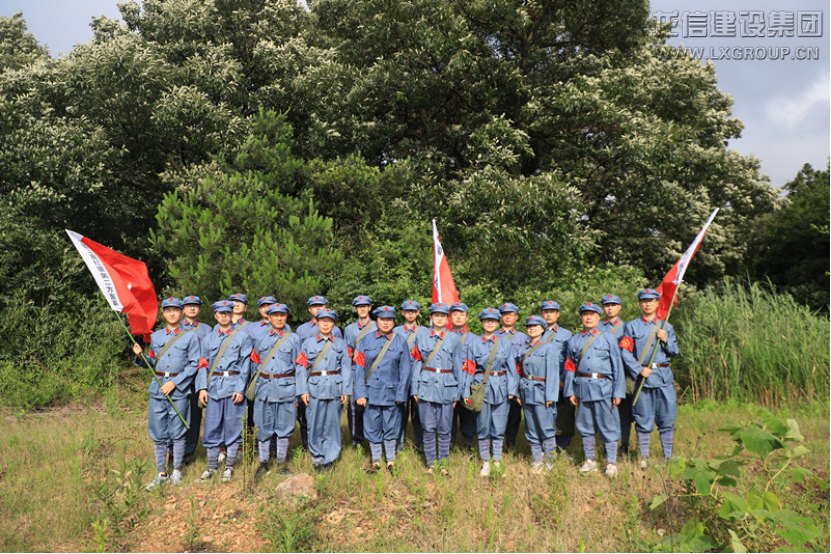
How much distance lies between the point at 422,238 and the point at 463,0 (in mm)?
6619

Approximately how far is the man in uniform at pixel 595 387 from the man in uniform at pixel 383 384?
1981mm

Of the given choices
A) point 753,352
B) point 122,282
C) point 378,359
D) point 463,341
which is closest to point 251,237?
point 122,282

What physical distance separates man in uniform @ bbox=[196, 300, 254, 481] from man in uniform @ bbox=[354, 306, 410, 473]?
53.7 inches

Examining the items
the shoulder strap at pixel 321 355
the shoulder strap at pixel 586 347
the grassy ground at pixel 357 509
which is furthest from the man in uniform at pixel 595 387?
the shoulder strap at pixel 321 355

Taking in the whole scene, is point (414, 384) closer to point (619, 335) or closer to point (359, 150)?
point (619, 335)

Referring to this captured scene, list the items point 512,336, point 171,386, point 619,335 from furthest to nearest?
point 512,336
point 619,335
point 171,386

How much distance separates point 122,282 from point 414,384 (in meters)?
3.71

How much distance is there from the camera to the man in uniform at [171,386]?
6.14 metres

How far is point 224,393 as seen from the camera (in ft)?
20.6

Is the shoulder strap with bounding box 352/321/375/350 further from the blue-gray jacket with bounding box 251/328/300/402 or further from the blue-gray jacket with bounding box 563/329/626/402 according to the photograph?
the blue-gray jacket with bounding box 563/329/626/402

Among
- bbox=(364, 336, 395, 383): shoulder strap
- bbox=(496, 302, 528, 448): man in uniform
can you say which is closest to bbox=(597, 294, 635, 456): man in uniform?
bbox=(496, 302, 528, 448): man in uniform

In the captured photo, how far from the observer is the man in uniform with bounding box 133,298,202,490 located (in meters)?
6.14

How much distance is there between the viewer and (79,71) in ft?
42.4

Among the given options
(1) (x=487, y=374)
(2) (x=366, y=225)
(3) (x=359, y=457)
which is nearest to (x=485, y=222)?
(2) (x=366, y=225)
